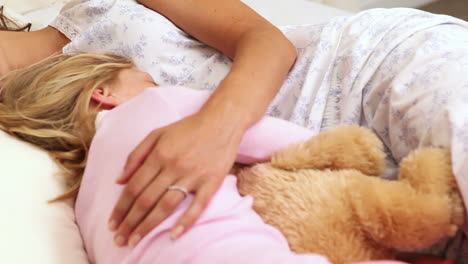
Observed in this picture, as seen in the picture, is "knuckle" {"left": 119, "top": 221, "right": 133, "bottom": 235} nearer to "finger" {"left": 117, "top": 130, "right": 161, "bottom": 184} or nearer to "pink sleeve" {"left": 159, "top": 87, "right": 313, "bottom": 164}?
"finger" {"left": 117, "top": 130, "right": 161, "bottom": 184}

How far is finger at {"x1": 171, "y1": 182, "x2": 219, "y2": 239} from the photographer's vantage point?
2.20 ft

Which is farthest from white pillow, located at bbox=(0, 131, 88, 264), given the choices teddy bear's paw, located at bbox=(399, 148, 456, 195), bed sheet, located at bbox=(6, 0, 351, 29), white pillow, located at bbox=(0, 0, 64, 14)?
white pillow, located at bbox=(0, 0, 64, 14)

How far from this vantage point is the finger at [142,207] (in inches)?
28.3

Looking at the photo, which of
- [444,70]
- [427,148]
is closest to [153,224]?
[427,148]

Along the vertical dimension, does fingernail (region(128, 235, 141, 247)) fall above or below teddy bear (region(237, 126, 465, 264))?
below

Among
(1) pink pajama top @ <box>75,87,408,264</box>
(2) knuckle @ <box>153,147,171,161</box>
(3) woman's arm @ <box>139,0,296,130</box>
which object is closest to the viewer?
(1) pink pajama top @ <box>75,87,408,264</box>

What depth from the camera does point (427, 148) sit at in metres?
0.73

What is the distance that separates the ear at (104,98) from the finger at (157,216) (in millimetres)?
333

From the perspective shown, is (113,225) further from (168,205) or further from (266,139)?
(266,139)

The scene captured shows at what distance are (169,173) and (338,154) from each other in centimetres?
24

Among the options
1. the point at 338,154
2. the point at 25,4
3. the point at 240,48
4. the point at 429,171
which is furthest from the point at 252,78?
the point at 25,4

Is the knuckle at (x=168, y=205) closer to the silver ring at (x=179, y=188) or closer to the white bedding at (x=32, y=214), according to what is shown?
the silver ring at (x=179, y=188)

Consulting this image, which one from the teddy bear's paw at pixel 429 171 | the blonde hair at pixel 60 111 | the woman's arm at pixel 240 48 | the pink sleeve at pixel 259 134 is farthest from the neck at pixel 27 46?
the teddy bear's paw at pixel 429 171

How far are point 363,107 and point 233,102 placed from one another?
0.26 meters
